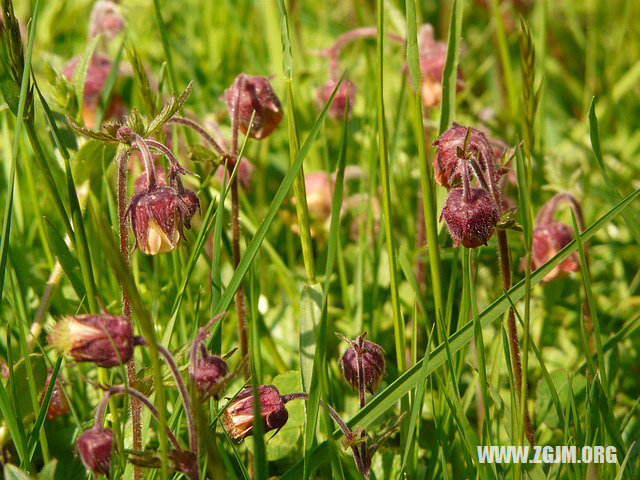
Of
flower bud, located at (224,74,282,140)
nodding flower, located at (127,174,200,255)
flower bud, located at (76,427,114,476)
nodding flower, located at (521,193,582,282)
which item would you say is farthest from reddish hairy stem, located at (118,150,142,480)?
nodding flower, located at (521,193,582,282)

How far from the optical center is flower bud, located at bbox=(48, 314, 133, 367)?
48.4 inches

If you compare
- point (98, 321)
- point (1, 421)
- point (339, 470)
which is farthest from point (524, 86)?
point (1, 421)

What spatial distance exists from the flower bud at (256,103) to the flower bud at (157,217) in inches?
22.7

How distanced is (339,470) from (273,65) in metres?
2.32

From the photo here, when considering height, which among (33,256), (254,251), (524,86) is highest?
(524,86)

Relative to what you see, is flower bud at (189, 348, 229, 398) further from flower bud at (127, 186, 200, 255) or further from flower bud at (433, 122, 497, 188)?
flower bud at (433, 122, 497, 188)

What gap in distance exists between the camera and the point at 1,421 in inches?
68.9

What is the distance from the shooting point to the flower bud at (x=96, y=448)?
126cm

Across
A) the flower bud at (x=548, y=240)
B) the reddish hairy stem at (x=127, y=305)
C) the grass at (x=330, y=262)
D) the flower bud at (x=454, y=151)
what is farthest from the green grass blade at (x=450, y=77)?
the reddish hairy stem at (x=127, y=305)

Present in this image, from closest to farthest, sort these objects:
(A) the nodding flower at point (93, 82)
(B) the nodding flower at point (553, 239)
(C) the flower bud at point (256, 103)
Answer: (C) the flower bud at point (256, 103) < (B) the nodding flower at point (553, 239) < (A) the nodding flower at point (93, 82)

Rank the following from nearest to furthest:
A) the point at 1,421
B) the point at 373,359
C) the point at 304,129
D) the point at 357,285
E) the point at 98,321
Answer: the point at 98,321, the point at 373,359, the point at 1,421, the point at 357,285, the point at 304,129

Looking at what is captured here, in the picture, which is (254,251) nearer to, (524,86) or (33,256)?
(524,86)

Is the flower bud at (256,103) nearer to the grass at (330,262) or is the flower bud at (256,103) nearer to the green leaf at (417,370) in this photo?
the grass at (330,262)

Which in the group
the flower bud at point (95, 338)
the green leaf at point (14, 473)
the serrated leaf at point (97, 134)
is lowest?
the green leaf at point (14, 473)
